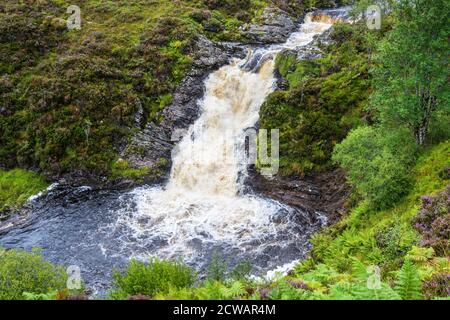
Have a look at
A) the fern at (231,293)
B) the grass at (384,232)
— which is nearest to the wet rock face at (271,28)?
the grass at (384,232)

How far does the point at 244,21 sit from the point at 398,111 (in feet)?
100

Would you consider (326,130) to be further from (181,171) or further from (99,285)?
(99,285)

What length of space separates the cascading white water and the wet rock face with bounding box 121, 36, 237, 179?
79 centimetres

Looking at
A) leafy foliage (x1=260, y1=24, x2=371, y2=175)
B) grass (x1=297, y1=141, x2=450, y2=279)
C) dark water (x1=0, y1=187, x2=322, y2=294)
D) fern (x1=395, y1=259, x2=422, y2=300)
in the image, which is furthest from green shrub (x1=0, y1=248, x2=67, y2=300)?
leafy foliage (x1=260, y1=24, x2=371, y2=175)

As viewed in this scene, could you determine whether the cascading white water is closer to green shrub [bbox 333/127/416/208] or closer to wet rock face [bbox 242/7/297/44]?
wet rock face [bbox 242/7/297/44]

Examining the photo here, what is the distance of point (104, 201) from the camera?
2902 centimetres

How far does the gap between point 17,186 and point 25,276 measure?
19.6 m

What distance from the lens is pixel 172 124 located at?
113 ft

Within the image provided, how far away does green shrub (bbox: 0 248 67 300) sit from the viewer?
12734 millimetres

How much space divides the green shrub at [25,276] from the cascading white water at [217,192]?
369 inches

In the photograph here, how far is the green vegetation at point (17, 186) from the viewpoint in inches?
1151

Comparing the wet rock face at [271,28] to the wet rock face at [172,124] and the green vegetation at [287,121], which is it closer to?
the green vegetation at [287,121]

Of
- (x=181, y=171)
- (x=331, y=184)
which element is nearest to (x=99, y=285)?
(x=181, y=171)

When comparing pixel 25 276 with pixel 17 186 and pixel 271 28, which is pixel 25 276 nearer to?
pixel 17 186
